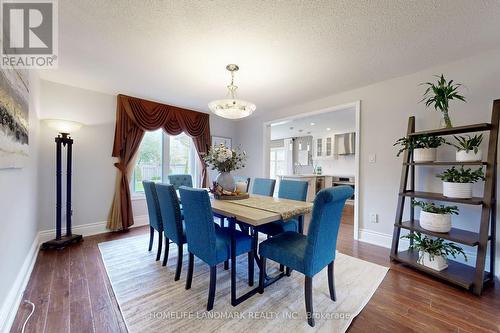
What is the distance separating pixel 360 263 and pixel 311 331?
133cm

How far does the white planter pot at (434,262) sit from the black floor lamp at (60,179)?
4433 mm

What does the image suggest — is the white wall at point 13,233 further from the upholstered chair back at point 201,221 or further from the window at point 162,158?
the window at point 162,158

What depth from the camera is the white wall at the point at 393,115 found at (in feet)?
7.20

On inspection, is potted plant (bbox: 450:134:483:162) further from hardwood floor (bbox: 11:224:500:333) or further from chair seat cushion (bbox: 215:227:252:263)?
chair seat cushion (bbox: 215:227:252:263)

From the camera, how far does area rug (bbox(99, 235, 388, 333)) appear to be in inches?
57.4

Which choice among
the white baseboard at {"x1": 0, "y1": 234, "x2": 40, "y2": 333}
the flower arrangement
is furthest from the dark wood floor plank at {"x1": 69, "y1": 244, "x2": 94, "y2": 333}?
the flower arrangement

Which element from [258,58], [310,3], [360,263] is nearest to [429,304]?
[360,263]

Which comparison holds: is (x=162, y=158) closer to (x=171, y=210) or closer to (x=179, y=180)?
(x=179, y=180)

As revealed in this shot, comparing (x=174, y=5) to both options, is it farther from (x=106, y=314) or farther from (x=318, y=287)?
(x=318, y=287)

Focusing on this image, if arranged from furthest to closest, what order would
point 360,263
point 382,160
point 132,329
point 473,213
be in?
1. point 382,160
2. point 360,263
3. point 473,213
4. point 132,329

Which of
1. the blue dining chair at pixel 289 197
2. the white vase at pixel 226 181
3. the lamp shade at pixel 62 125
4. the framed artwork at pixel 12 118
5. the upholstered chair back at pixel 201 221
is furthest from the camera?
the lamp shade at pixel 62 125

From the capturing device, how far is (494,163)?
1.85 meters

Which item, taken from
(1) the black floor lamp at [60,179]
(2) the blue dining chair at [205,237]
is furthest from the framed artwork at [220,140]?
(2) the blue dining chair at [205,237]

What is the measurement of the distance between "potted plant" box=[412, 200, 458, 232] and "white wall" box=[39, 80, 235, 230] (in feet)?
14.7
